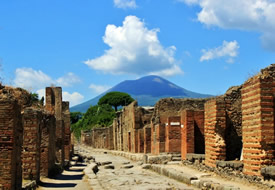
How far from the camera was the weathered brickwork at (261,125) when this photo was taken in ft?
33.4

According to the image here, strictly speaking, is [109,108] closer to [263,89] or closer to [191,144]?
[191,144]

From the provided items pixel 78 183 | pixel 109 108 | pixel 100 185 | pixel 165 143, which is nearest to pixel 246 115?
pixel 100 185

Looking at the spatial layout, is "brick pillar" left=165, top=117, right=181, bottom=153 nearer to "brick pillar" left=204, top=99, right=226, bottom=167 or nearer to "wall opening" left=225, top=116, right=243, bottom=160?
"brick pillar" left=204, top=99, right=226, bottom=167

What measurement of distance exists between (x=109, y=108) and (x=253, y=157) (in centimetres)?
7508

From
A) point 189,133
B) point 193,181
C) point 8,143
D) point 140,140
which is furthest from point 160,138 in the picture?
point 8,143

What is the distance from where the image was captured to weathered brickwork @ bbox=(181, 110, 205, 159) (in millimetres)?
17312

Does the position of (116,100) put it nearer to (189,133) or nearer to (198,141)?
(198,141)

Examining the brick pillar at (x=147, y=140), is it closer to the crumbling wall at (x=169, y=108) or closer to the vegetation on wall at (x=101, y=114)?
the crumbling wall at (x=169, y=108)

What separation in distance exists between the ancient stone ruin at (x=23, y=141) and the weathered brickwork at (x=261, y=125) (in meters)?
5.68

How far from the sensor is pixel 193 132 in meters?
17.3

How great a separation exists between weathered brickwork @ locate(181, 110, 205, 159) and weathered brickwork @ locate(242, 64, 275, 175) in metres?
6.48

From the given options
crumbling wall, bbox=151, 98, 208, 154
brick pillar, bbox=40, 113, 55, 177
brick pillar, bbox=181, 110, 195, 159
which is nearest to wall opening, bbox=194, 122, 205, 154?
brick pillar, bbox=181, 110, 195, 159

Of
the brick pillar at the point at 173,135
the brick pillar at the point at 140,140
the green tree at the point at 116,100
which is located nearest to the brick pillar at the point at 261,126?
the brick pillar at the point at 173,135

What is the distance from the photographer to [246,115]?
1124 cm
